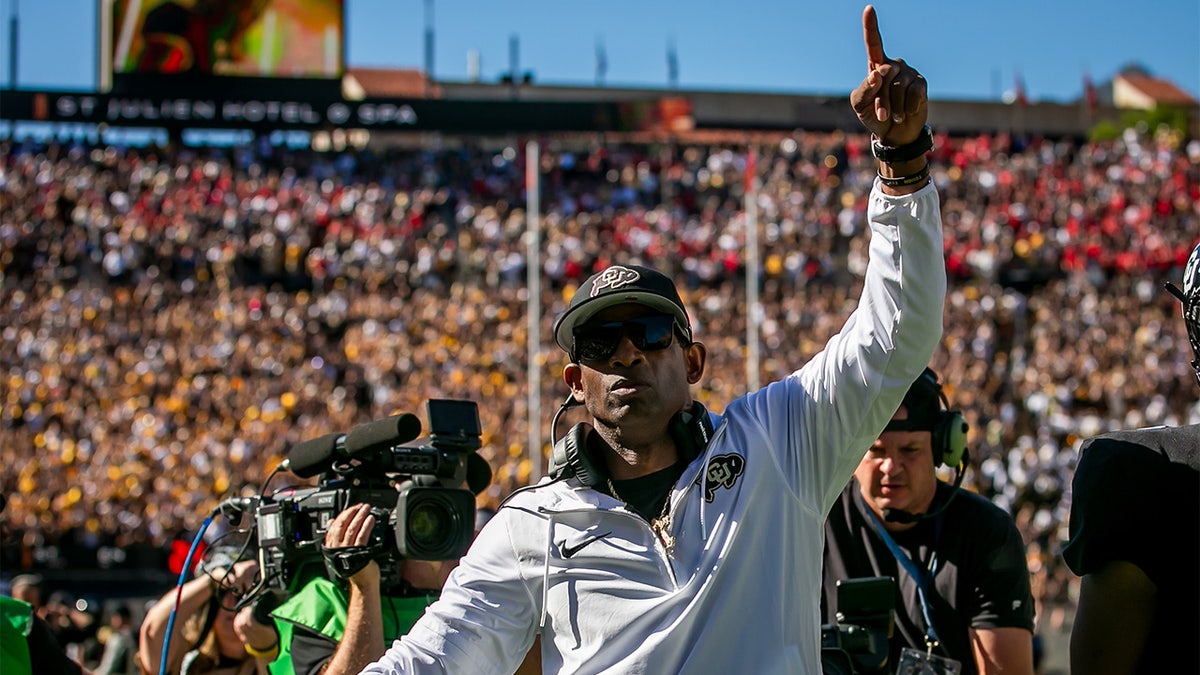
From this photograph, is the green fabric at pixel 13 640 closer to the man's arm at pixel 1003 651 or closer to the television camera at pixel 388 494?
the television camera at pixel 388 494

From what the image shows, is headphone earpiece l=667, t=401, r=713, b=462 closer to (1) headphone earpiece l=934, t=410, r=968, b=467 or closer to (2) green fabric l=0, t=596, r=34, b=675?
(1) headphone earpiece l=934, t=410, r=968, b=467

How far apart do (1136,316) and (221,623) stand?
24.7 meters

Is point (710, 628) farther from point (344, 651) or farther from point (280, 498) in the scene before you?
point (280, 498)

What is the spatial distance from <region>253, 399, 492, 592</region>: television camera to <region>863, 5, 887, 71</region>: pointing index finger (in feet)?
5.63

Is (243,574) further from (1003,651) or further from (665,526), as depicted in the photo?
(665,526)

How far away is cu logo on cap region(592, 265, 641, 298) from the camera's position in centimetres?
302

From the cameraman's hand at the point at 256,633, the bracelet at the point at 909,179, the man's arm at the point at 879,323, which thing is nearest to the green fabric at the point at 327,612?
the cameraman's hand at the point at 256,633

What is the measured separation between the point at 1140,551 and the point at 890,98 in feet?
2.93

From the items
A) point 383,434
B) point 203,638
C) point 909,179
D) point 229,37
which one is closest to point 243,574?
point 203,638

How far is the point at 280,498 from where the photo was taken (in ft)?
14.3

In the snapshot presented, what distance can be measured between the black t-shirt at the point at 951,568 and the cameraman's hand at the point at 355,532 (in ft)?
4.61

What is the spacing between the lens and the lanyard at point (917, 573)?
424 centimetres

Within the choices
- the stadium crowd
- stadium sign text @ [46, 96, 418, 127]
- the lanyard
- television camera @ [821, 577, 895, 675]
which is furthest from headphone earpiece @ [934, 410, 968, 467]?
stadium sign text @ [46, 96, 418, 127]

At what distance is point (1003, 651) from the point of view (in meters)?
4.16
